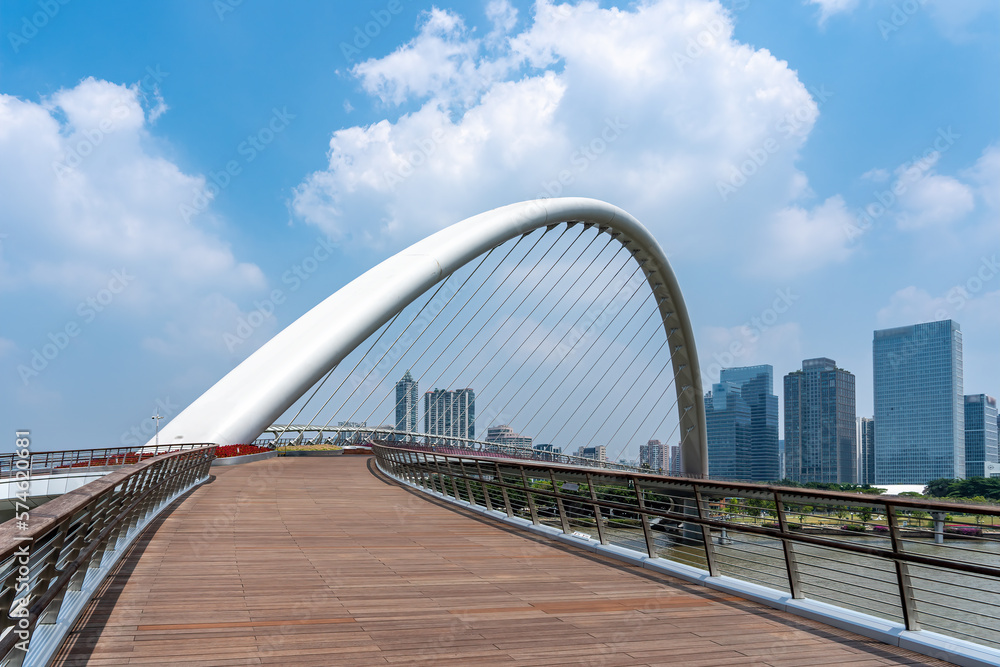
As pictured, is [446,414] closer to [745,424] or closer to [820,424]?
[745,424]

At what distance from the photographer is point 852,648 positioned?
4340mm

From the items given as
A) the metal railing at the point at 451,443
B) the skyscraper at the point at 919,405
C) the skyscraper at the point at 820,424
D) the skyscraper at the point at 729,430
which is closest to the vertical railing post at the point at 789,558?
the metal railing at the point at 451,443

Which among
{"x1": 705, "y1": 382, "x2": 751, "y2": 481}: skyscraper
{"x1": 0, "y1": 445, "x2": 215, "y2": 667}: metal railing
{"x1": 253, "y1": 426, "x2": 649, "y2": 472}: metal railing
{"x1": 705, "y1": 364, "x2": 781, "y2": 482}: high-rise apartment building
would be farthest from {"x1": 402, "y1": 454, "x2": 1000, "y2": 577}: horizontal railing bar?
{"x1": 705, "y1": 382, "x2": 751, "y2": 481}: skyscraper

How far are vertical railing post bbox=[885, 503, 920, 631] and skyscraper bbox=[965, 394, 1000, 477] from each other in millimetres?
89273

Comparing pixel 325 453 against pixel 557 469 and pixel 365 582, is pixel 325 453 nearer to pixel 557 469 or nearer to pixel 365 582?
pixel 557 469

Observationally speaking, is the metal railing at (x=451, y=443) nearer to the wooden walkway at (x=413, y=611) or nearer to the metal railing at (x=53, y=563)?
the wooden walkway at (x=413, y=611)

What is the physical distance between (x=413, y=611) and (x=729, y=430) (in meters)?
78.9

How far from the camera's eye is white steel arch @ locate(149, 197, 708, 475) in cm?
2394

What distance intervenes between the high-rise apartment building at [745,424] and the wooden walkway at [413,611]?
6317 centimetres

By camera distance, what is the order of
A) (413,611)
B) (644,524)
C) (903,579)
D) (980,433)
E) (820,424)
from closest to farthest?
(903,579)
(413,611)
(644,524)
(820,424)
(980,433)

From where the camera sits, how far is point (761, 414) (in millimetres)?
79250

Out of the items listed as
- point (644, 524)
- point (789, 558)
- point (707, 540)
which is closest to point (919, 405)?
point (644, 524)

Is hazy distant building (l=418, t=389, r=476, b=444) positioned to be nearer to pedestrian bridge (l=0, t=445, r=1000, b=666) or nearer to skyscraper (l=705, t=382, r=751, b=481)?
pedestrian bridge (l=0, t=445, r=1000, b=666)

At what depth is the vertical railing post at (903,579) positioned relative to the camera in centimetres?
452
